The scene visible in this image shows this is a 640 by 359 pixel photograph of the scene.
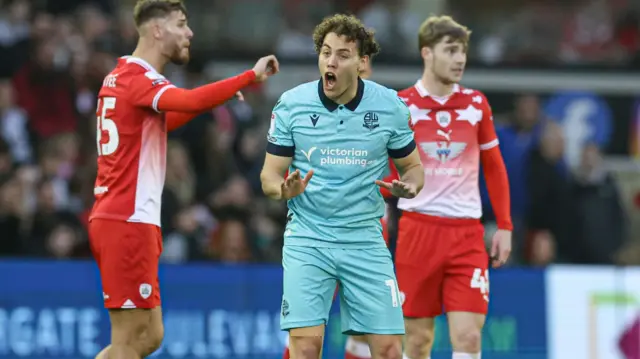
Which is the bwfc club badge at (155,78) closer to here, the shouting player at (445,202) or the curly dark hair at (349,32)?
the curly dark hair at (349,32)

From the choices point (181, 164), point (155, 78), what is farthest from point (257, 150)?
point (155, 78)

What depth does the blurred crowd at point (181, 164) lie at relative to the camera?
12844mm

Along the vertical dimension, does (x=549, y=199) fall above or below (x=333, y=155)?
below

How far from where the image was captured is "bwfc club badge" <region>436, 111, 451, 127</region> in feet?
28.2

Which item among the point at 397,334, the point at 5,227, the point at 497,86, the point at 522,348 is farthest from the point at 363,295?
the point at 497,86

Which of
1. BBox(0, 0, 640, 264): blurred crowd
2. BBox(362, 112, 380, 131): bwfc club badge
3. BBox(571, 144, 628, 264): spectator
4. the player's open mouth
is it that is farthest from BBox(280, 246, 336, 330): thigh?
BBox(571, 144, 628, 264): spectator

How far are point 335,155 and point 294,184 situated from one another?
0.54 metres

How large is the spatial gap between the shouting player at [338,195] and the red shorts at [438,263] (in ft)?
4.01

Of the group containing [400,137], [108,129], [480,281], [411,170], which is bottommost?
[480,281]

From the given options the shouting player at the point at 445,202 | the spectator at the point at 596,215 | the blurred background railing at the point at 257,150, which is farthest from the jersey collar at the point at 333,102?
the spectator at the point at 596,215

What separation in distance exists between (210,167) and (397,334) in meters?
6.90

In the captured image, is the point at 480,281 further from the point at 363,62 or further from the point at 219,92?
the point at 219,92

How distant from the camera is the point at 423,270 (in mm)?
8578

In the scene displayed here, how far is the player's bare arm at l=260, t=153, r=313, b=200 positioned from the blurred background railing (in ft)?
16.8
